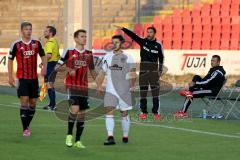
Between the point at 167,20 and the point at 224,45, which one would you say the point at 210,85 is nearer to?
the point at 224,45

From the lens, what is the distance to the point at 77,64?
39.8 feet

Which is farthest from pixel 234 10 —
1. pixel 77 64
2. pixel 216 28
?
pixel 77 64

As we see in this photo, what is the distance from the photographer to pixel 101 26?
36.1 m

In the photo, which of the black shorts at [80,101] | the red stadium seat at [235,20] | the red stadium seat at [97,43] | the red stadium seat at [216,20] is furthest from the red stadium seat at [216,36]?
the black shorts at [80,101]

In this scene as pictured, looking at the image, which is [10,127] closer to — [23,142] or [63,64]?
[23,142]

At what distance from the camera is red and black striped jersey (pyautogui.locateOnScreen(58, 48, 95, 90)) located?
12.1 m

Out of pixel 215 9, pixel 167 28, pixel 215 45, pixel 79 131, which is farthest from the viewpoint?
pixel 167 28

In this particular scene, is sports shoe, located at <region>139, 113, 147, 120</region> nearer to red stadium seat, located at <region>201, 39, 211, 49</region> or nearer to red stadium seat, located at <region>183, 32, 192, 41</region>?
red stadium seat, located at <region>201, 39, 211, 49</region>

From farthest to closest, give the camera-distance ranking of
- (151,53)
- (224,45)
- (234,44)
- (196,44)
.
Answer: (196,44) < (224,45) < (234,44) < (151,53)

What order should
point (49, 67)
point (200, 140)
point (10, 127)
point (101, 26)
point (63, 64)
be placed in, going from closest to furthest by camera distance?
point (63, 64), point (200, 140), point (10, 127), point (49, 67), point (101, 26)

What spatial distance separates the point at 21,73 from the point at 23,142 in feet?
4.92

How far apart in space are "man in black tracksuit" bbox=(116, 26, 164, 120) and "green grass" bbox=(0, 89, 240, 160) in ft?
2.21

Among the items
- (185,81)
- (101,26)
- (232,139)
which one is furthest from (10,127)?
(101,26)

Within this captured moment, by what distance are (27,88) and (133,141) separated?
217 cm
